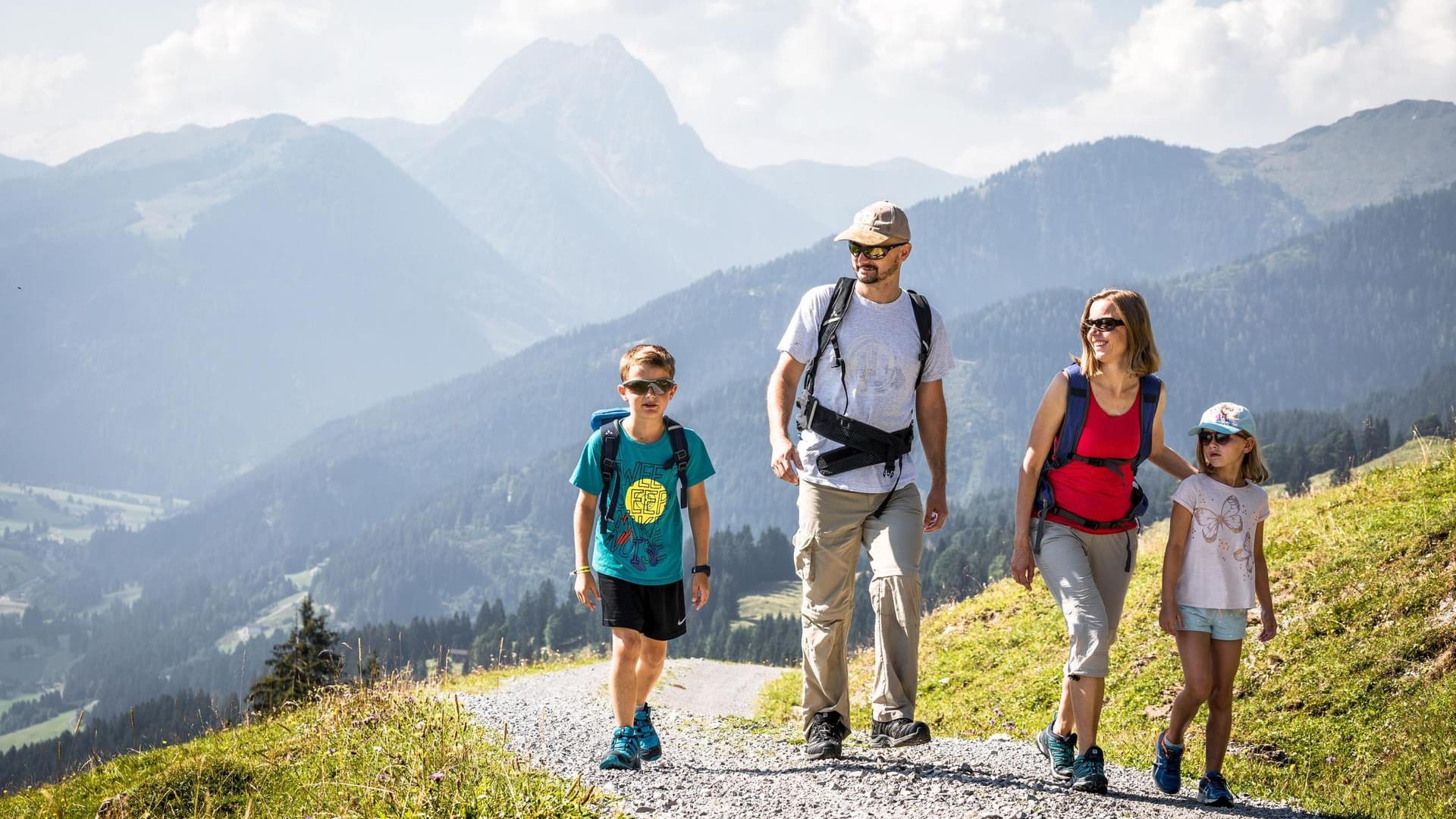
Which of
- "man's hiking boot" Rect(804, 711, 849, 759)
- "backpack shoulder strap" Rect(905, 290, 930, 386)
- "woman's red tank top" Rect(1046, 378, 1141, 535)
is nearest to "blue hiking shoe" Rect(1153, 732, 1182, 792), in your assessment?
"woman's red tank top" Rect(1046, 378, 1141, 535)

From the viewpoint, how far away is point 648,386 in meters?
7.03

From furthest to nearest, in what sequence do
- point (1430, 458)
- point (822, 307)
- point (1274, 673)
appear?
point (1430, 458) → point (1274, 673) → point (822, 307)

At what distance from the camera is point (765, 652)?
108 meters

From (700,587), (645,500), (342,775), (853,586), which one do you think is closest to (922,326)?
(853,586)

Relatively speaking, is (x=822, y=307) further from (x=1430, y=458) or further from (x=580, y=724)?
(x=1430, y=458)

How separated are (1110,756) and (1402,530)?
440cm

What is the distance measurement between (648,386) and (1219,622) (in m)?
3.83

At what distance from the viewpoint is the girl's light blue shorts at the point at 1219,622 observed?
6.48 m

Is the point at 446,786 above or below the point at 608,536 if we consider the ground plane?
below

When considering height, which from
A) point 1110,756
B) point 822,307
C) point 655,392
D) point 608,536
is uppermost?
point 822,307

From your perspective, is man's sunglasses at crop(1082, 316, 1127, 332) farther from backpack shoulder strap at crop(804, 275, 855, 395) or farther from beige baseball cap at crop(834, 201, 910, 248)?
backpack shoulder strap at crop(804, 275, 855, 395)

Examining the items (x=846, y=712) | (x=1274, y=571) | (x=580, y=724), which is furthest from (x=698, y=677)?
(x=846, y=712)

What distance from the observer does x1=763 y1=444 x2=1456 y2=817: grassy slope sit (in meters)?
7.54

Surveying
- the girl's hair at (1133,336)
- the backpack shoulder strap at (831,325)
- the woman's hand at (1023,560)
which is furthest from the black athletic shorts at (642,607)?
the girl's hair at (1133,336)
